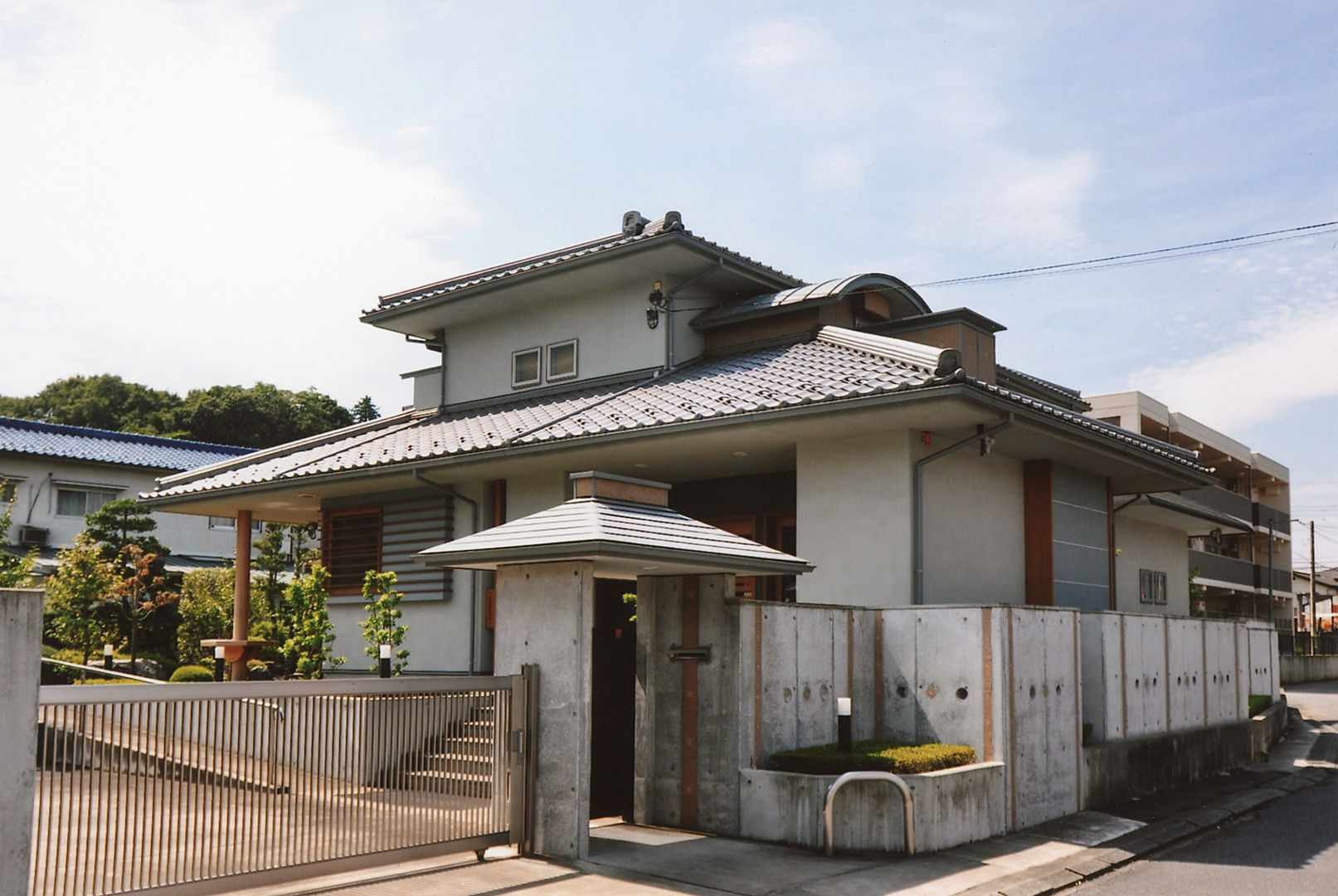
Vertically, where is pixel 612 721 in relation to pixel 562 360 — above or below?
below

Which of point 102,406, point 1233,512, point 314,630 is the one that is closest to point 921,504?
point 314,630

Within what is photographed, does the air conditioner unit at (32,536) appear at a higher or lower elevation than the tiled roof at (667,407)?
lower

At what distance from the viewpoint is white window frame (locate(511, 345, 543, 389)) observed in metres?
18.2

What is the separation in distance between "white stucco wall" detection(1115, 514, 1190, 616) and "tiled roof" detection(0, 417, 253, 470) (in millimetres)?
26550

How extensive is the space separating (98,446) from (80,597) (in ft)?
42.7

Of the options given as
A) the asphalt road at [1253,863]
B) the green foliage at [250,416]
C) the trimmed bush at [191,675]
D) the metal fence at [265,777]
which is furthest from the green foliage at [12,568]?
the green foliage at [250,416]

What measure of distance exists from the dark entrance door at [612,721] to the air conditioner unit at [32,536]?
29396mm

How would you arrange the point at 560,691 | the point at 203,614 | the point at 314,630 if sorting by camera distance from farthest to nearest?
the point at 203,614, the point at 314,630, the point at 560,691

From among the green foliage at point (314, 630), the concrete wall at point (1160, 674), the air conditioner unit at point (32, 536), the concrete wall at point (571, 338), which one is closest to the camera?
the concrete wall at point (1160, 674)

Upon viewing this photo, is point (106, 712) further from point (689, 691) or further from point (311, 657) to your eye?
point (311, 657)

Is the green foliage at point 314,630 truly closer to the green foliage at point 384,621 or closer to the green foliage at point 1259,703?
the green foliage at point 384,621

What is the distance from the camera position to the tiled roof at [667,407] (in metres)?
12.4

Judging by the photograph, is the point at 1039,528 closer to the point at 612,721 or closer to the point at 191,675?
the point at 612,721

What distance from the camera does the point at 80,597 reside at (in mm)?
25922
